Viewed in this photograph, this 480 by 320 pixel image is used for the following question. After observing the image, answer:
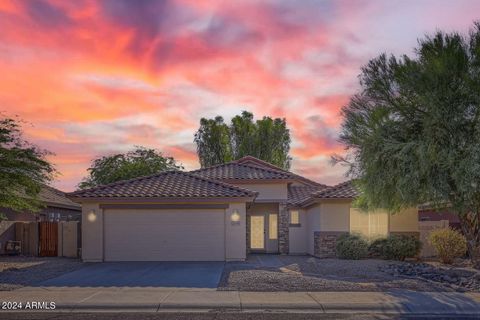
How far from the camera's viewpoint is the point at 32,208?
22.4m

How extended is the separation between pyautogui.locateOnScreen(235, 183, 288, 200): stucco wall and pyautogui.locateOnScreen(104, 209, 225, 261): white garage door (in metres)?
7.27

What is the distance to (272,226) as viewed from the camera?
3155 cm

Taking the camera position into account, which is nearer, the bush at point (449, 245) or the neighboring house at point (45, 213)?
the bush at point (449, 245)

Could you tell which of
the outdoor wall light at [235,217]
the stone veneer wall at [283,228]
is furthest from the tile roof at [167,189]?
the stone veneer wall at [283,228]

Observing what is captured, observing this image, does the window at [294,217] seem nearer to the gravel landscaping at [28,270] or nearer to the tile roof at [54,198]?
the gravel landscaping at [28,270]

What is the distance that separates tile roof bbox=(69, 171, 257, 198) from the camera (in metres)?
24.1

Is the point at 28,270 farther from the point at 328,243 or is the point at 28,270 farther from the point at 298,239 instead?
the point at 298,239

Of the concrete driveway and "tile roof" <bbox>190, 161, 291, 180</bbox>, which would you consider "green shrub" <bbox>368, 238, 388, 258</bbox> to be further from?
"tile roof" <bbox>190, 161, 291, 180</bbox>

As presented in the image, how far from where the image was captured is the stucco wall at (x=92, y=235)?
78.8 ft

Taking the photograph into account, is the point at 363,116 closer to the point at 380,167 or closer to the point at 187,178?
the point at 380,167

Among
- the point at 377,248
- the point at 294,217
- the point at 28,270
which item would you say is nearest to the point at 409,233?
the point at 377,248

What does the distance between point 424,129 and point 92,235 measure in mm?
14189

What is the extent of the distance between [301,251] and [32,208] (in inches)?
575

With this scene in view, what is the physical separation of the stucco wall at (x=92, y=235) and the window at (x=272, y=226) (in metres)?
10.5
